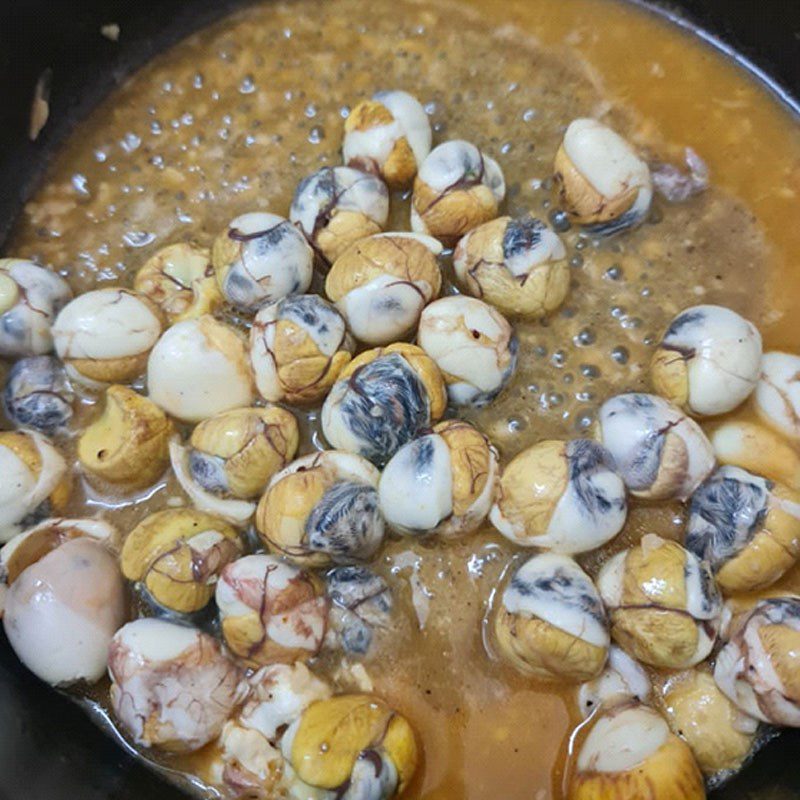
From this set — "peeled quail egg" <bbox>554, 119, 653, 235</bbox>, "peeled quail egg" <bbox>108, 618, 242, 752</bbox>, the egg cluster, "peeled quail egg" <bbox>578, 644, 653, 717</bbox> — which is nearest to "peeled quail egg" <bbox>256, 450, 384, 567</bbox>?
the egg cluster

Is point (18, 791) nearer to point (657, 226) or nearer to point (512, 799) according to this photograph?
point (512, 799)

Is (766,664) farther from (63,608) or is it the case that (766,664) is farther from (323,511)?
(63,608)

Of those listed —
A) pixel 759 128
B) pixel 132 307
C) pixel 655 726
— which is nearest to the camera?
pixel 655 726

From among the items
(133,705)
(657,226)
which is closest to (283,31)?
(657,226)

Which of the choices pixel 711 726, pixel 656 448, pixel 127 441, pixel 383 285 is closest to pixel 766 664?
pixel 711 726

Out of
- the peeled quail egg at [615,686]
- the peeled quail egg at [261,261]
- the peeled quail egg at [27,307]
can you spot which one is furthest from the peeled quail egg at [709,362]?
the peeled quail egg at [27,307]

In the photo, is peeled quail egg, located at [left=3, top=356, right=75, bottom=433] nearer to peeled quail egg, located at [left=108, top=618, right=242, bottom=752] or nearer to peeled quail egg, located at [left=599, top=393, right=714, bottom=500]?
peeled quail egg, located at [left=108, top=618, right=242, bottom=752]
